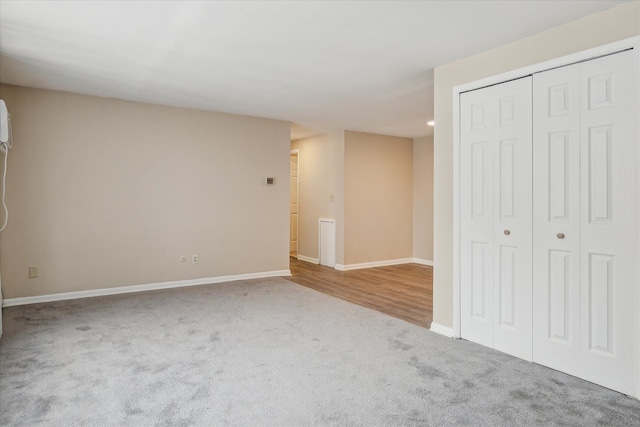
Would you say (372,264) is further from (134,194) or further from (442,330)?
(134,194)

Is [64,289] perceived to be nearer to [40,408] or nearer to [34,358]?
[34,358]

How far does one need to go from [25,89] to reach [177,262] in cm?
268

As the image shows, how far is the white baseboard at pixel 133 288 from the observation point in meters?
4.62

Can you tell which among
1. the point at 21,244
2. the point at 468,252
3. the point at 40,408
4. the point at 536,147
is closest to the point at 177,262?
the point at 21,244

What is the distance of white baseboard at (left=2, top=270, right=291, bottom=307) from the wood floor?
51cm

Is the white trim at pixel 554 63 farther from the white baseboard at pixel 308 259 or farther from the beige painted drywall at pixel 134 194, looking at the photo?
the white baseboard at pixel 308 259

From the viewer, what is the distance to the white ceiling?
8.71 feet

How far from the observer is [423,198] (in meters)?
7.77

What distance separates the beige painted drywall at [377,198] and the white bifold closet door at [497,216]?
373 centimetres

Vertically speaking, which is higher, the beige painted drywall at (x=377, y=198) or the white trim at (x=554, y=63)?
the white trim at (x=554, y=63)

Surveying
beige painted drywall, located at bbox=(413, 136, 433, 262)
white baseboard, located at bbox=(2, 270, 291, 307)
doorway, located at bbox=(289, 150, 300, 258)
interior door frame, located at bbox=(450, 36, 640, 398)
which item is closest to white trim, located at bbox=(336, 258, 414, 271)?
beige painted drywall, located at bbox=(413, 136, 433, 262)

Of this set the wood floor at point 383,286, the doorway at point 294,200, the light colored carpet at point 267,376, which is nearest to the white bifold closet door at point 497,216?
the light colored carpet at point 267,376

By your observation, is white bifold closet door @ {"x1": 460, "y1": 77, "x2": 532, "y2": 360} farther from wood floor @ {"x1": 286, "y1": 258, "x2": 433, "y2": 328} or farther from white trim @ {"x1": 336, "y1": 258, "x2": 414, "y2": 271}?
white trim @ {"x1": 336, "y1": 258, "x2": 414, "y2": 271}

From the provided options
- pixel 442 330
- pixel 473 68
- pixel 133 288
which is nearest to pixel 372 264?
pixel 442 330
